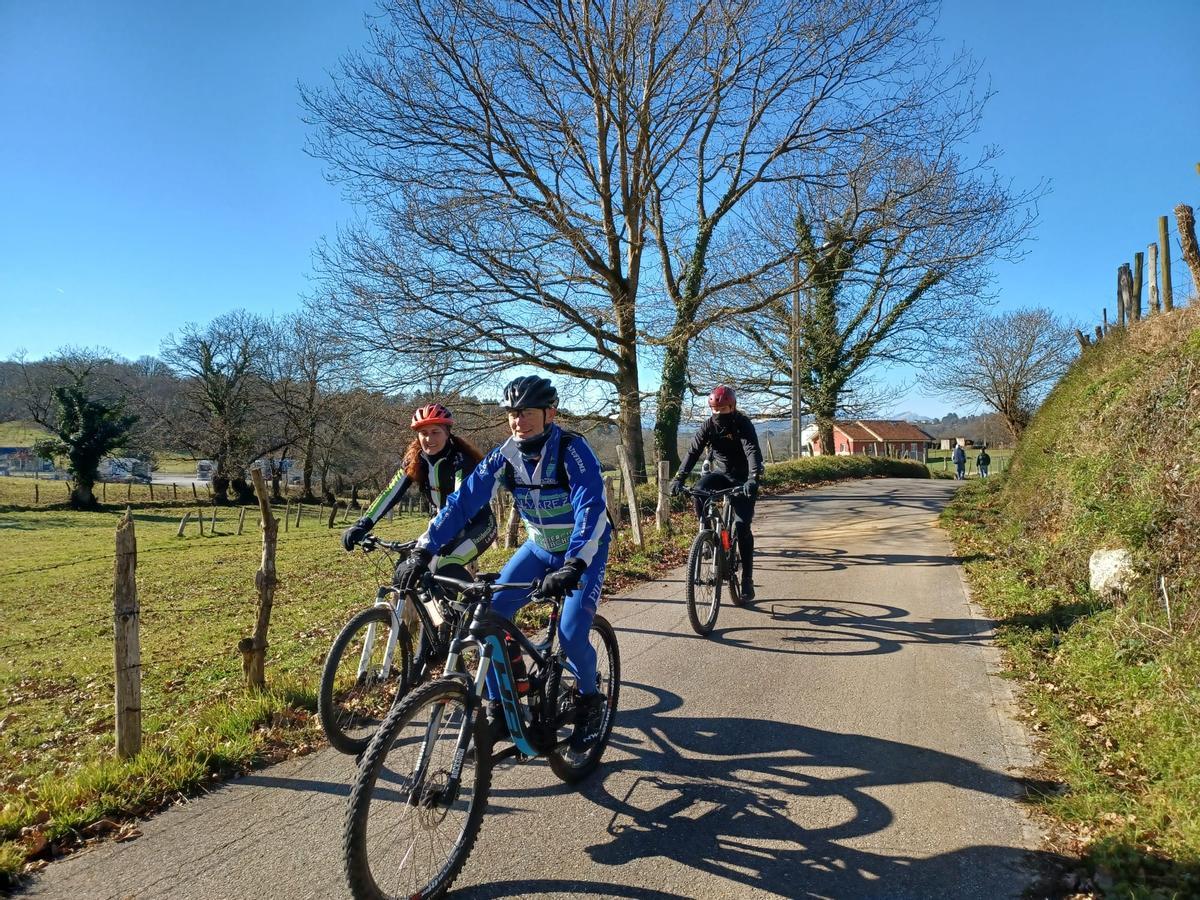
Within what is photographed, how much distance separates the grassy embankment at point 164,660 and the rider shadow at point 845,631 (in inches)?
95.0

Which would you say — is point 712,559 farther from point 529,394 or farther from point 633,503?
point 633,503

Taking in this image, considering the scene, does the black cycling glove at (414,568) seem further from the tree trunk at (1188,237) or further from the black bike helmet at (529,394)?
the tree trunk at (1188,237)

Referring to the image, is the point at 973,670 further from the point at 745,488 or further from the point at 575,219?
the point at 575,219

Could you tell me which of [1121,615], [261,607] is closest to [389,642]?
[261,607]

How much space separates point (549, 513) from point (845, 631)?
13.2 ft

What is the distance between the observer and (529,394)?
150 inches

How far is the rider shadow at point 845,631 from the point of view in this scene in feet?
20.7

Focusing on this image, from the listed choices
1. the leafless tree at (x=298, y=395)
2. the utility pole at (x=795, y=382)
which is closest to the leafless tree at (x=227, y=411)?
the leafless tree at (x=298, y=395)

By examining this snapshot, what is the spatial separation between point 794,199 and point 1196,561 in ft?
49.6

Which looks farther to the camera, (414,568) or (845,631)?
(845,631)

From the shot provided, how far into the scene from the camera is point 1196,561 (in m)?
5.23

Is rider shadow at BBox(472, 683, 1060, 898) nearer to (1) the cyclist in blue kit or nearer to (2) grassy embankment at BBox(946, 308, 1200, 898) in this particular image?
(2) grassy embankment at BBox(946, 308, 1200, 898)

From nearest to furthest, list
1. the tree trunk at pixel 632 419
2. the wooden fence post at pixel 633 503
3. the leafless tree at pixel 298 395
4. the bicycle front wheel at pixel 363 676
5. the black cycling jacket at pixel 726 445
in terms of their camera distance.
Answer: the bicycle front wheel at pixel 363 676 → the black cycling jacket at pixel 726 445 → the wooden fence post at pixel 633 503 → the tree trunk at pixel 632 419 → the leafless tree at pixel 298 395

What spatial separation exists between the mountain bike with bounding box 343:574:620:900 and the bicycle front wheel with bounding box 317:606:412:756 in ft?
4.69
